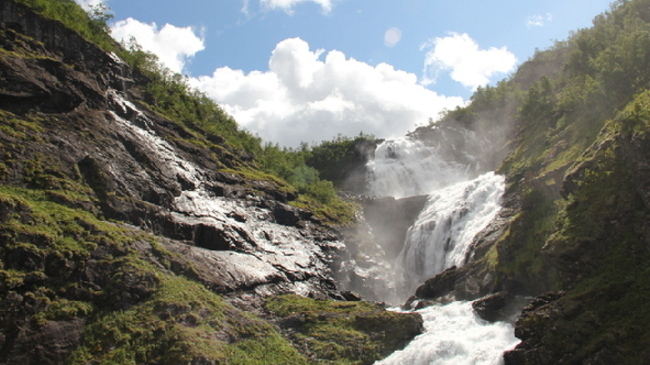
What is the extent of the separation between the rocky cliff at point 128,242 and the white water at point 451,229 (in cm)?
956

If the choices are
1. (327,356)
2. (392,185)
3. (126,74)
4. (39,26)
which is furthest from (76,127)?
(392,185)

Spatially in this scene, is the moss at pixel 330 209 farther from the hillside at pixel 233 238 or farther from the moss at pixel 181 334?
the moss at pixel 181 334

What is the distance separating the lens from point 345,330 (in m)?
31.7

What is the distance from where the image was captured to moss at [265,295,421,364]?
1165 inches

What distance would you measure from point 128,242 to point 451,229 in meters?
34.7

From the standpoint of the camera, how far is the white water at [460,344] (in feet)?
88.1

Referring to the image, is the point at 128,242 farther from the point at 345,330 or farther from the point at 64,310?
the point at 345,330

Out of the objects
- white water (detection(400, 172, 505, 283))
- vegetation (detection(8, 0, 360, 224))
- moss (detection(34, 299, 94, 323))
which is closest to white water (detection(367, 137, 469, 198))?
vegetation (detection(8, 0, 360, 224))

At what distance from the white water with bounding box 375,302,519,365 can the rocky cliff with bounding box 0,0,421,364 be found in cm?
162

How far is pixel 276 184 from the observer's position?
63625 millimetres

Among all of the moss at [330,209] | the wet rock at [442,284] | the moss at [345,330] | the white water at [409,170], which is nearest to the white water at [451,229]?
the wet rock at [442,284]

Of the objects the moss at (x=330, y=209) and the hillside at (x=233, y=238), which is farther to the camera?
the moss at (x=330, y=209)

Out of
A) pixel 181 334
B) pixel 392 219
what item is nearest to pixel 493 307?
pixel 181 334

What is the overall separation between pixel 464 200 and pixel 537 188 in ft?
54.9
